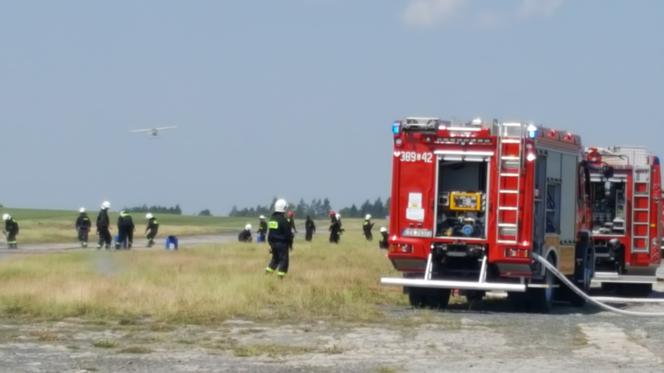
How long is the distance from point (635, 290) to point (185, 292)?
10.7m

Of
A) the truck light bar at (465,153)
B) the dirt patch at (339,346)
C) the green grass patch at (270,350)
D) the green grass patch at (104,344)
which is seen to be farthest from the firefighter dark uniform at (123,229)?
the green grass patch at (270,350)

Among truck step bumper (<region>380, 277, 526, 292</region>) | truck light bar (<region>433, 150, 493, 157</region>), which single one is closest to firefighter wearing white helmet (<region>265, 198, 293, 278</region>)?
truck step bumper (<region>380, 277, 526, 292</region>)

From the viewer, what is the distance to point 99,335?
53.8ft

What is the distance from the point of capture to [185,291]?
21.3 metres

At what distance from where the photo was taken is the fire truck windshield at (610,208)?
88.7ft

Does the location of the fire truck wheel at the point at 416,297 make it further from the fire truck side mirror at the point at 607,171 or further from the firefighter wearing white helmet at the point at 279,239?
the fire truck side mirror at the point at 607,171

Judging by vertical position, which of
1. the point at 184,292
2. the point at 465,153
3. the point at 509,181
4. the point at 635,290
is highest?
the point at 465,153

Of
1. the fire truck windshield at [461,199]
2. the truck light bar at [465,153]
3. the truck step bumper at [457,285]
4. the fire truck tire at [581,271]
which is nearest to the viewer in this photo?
the truck step bumper at [457,285]

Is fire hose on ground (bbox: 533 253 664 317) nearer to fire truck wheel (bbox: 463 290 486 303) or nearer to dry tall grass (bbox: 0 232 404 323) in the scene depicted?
fire truck wheel (bbox: 463 290 486 303)

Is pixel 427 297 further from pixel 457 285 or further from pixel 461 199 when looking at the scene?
pixel 461 199

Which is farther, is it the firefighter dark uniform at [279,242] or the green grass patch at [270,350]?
the firefighter dark uniform at [279,242]

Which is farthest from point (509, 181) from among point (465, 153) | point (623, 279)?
point (623, 279)

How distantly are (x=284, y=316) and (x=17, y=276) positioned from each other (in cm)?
795

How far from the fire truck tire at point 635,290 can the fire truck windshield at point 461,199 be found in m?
7.73
